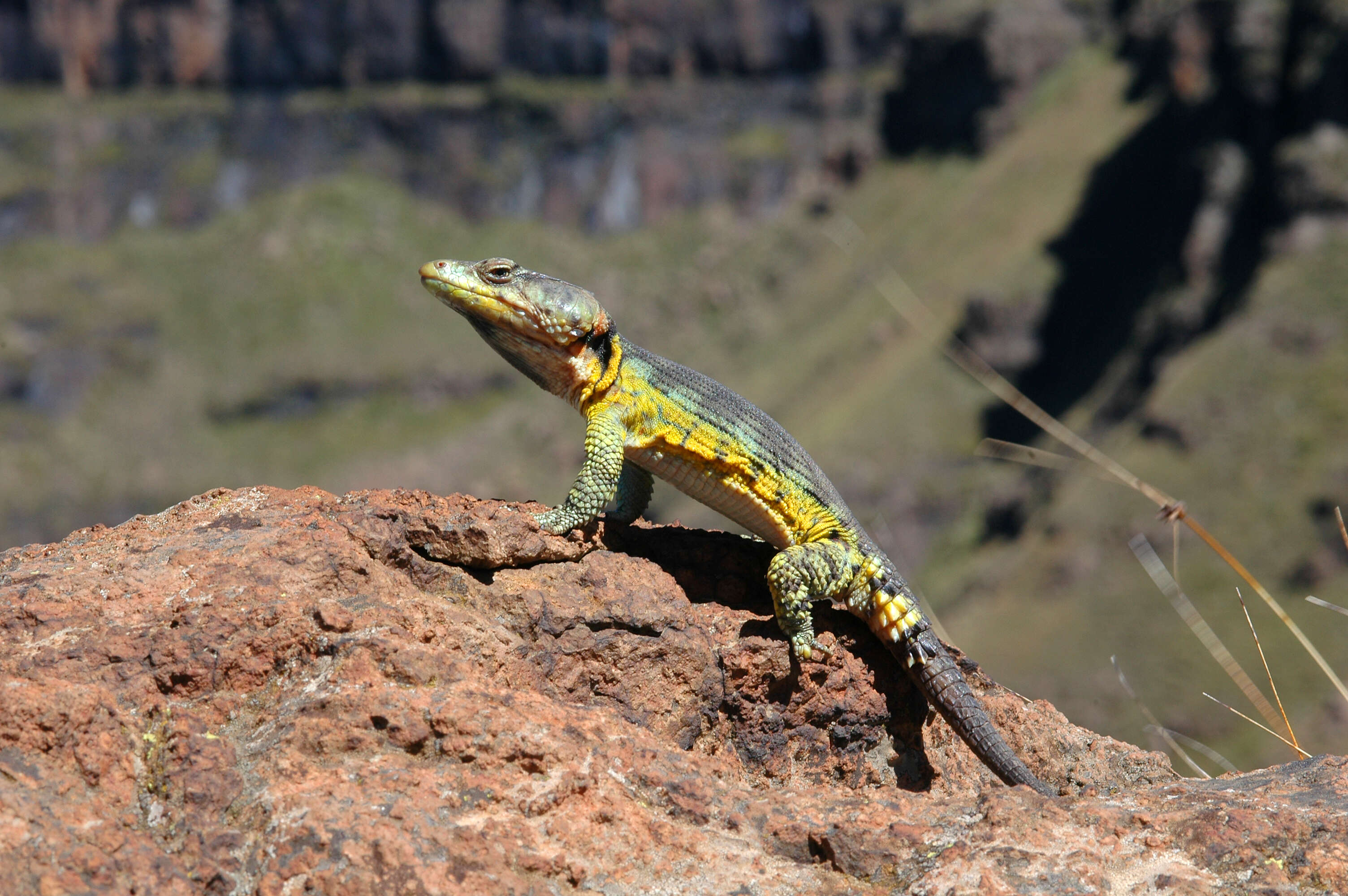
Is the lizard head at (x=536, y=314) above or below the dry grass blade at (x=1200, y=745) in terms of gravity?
above

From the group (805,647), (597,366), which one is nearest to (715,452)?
(597,366)

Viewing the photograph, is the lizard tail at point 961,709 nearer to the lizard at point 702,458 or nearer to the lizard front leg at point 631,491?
the lizard at point 702,458

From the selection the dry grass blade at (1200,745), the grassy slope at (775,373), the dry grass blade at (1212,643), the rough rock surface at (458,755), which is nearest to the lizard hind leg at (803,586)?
the rough rock surface at (458,755)

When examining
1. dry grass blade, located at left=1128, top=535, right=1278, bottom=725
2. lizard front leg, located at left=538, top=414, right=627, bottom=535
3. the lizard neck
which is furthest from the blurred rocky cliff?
dry grass blade, located at left=1128, top=535, right=1278, bottom=725

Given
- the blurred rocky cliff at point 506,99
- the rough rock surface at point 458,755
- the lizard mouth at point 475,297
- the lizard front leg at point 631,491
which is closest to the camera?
the rough rock surface at point 458,755

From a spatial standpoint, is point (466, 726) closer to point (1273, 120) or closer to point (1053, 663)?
point (1053, 663)

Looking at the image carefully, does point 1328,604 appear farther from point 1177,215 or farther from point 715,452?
point 1177,215

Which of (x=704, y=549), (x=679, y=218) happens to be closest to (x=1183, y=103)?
(x=679, y=218)

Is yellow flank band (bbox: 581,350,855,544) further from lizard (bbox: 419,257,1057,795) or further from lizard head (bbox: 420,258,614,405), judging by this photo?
lizard head (bbox: 420,258,614,405)
